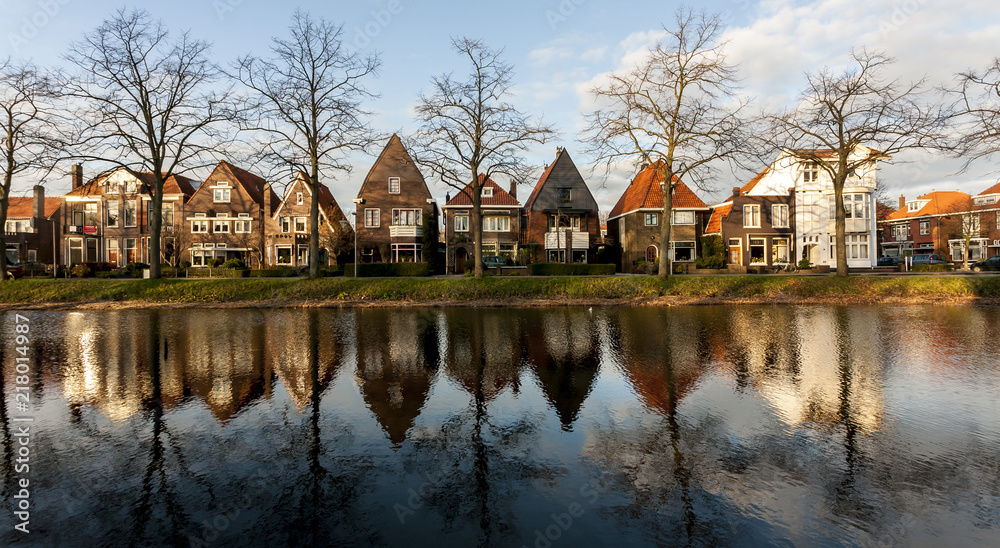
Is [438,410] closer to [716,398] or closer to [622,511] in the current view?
[622,511]

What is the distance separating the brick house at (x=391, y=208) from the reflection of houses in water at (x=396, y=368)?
26.7 m

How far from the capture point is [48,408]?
22.4ft

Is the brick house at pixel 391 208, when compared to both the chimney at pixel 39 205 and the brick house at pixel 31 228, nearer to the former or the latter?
the brick house at pixel 31 228

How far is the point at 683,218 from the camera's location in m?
45.3

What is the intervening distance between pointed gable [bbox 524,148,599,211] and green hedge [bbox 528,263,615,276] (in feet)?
27.7

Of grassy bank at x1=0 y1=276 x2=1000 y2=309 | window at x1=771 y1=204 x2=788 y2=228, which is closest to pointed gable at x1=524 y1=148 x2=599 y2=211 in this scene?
window at x1=771 y1=204 x2=788 y2=228

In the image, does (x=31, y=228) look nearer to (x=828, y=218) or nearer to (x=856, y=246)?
(x=828, y=218)

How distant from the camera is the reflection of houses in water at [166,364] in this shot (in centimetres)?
725

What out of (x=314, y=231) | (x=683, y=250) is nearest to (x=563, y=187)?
(x=683, y=250)

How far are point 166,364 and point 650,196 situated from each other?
1643 inches

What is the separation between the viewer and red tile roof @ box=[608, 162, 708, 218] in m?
44.2

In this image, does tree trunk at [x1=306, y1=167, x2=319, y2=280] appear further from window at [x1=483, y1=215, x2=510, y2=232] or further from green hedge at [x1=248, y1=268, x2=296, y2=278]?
window at [x1=483, y1=215, x2=510, y2=232]

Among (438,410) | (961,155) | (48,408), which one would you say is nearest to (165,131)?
(48,408)

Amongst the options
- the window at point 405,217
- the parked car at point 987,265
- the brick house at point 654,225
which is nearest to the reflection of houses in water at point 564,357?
the window at point 405,217
